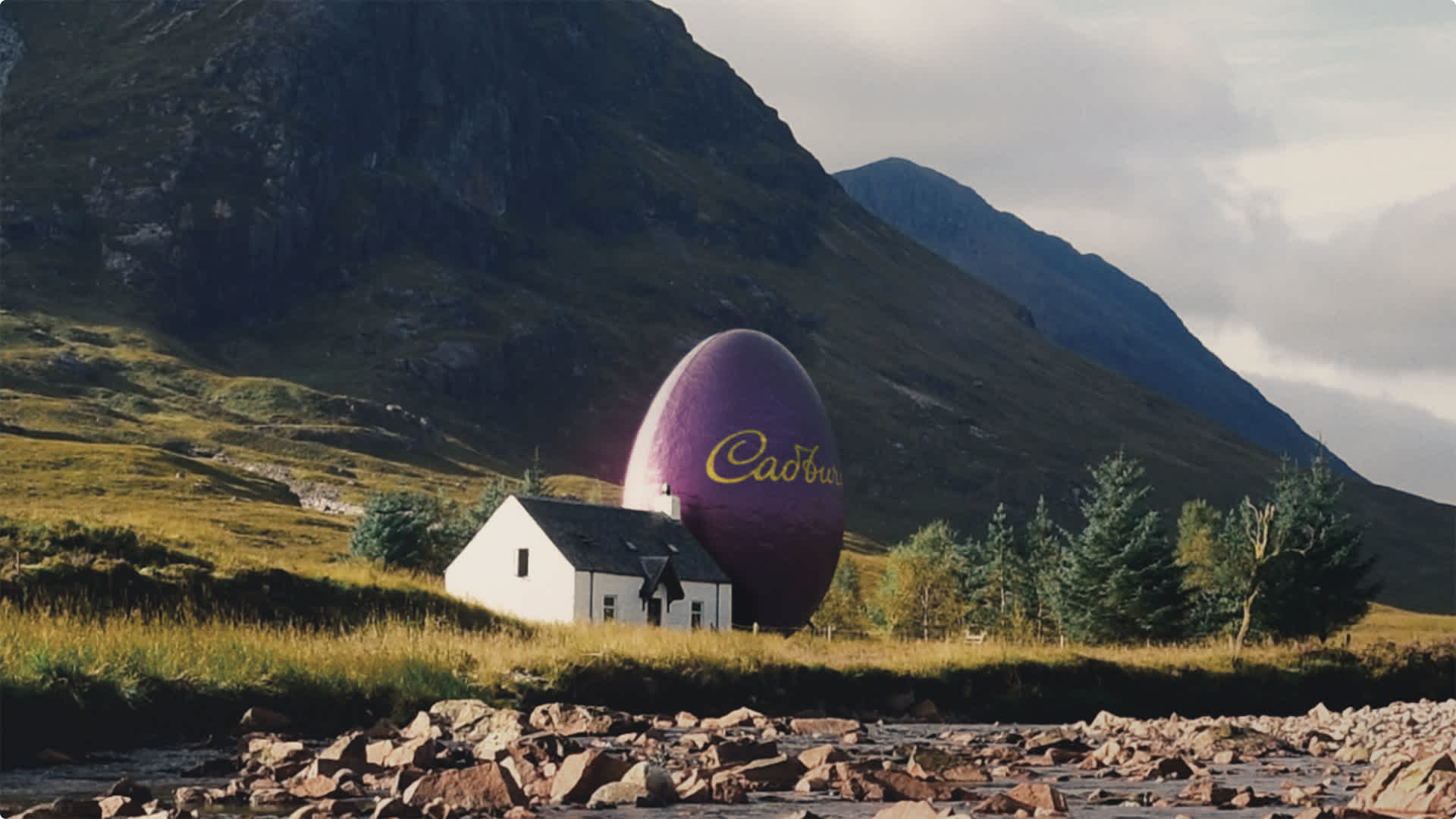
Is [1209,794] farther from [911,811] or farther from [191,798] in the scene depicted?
[191,798]

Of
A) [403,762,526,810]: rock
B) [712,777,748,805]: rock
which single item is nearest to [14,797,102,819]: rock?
[403,762,526,810]: rock

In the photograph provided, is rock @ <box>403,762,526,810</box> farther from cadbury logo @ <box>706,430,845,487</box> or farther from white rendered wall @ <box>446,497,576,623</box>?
cadbury logo @ <box>706,430,845,487</box>

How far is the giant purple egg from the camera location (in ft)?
181

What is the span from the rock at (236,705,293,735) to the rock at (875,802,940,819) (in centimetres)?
1098

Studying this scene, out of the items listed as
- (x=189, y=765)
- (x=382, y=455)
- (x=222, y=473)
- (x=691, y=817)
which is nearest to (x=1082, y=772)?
(x=691, y=817)

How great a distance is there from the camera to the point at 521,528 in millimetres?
52031

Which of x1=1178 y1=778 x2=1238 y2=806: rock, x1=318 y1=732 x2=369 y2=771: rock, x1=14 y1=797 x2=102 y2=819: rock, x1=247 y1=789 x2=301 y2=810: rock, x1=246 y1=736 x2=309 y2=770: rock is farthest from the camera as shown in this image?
x1=246 y1=736 x2=309 y2=770: rock

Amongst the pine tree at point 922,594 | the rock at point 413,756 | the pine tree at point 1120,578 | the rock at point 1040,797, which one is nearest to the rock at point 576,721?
the rock at point 413,756

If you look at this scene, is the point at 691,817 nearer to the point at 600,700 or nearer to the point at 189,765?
the point at 189,765

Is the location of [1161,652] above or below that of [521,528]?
below

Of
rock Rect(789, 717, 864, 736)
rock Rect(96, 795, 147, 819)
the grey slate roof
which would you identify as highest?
the grey slate roof

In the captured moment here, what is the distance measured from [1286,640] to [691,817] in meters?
48.2

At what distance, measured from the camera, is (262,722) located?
22500 millimetres

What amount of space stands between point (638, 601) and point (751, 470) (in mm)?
6429
